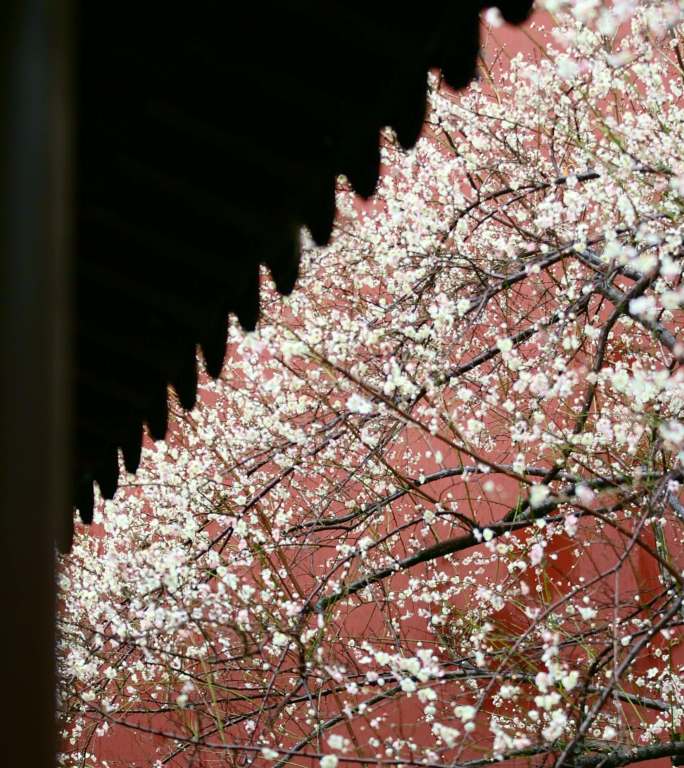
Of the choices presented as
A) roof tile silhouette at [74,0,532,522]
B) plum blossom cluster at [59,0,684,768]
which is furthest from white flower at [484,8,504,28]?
plum blossom cluster at [59,0,684,768]

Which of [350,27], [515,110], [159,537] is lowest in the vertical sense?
[350,27]

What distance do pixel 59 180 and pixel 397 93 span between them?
2.32ft

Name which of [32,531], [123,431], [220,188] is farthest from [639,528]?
[32,531]

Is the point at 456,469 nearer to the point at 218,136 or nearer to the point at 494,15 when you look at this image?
the point at 494,15

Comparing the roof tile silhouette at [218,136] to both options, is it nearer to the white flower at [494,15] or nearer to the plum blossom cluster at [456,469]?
the white flower at [494,15]

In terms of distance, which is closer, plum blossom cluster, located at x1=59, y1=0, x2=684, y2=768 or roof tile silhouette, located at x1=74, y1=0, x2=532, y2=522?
roof tile silhouette, located at x1=74, y1=0, x2=532, y2=522

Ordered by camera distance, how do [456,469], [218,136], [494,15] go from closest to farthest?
[218,136], [494,15], [456,469]

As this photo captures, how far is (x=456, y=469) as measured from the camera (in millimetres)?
5266

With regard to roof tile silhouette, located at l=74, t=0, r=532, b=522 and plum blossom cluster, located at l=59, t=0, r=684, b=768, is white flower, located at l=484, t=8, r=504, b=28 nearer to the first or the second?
roof tile silhouette, located at l=74, t=0, r=532, b=522

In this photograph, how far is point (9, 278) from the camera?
3.76 feet

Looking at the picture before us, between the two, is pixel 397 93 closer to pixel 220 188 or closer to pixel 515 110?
pixel 220 188

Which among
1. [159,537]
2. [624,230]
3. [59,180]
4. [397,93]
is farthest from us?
[159,537]

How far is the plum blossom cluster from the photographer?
3594 mm

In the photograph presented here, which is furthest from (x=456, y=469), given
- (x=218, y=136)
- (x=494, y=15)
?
(x=218, y=136)
